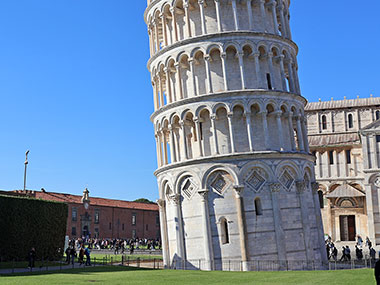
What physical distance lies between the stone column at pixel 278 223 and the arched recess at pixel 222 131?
3809 mm

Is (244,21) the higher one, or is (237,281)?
(244,21)

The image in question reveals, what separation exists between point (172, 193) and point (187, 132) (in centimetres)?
435

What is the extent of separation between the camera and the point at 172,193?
33344 millimetres

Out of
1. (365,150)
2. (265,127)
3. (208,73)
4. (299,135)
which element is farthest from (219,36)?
(365,150)

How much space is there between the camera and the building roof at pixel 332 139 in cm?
6746

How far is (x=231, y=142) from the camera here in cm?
3172

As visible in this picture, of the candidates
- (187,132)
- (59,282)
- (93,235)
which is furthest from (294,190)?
(93,235)

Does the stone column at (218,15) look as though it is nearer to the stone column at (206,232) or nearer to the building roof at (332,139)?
the stone column at (206,232)

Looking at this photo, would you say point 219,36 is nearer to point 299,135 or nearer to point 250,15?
point 250,15

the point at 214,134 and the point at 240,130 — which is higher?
the point at 240,130

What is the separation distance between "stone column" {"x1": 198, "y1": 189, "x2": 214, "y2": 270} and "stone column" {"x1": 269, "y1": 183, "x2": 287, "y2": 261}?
165 inches

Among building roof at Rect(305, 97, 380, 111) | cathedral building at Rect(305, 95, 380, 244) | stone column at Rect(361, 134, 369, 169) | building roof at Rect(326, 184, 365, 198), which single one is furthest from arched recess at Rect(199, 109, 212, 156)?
building roof at Rect(305, 97, 380, 111)

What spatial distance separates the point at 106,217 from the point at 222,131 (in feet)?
183

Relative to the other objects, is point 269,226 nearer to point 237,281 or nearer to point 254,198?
point 254,198
